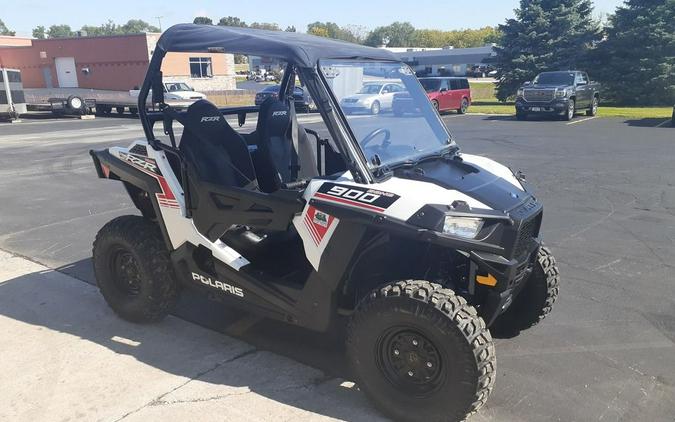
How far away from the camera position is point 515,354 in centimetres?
374

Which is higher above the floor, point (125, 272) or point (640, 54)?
point (640, 54)

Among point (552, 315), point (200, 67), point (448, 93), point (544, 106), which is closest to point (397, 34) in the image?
point (200, 67)

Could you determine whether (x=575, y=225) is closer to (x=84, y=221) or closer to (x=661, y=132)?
(x=84, y=221)

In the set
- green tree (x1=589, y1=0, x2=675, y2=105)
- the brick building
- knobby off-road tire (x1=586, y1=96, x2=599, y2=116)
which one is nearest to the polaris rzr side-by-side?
knobby off-road tire (x1=586, y1=96, x2=599, y2=116)

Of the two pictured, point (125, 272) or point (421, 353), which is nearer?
point (421, 353)

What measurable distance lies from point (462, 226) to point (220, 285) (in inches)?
68.8

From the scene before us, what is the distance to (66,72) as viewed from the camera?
4244cm

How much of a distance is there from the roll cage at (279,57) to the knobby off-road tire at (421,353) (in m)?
0.71

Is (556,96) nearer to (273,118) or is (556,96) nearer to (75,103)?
(273,118)

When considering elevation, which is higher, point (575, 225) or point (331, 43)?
point (331, 43)

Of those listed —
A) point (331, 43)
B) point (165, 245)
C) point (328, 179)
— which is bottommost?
point (165, 245)

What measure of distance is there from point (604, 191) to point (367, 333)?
7.00 meters

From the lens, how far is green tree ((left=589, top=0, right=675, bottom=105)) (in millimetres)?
26281

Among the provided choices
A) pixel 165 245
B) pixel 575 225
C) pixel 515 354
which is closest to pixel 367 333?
pixel 515 354
